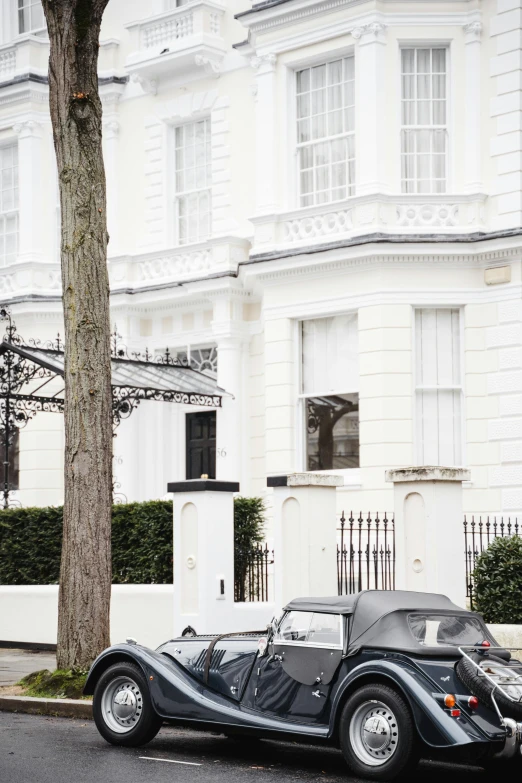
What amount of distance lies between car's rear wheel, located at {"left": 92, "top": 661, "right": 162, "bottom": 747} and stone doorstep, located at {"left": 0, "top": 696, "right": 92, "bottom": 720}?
1.69 metres

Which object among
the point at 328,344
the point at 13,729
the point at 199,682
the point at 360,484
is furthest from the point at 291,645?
the point at 328,344

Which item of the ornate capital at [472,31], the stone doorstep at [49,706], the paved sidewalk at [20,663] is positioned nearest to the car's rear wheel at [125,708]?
the stone doorstep at [49,706]

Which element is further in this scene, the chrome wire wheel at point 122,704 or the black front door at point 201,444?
the black front door at point 201,444

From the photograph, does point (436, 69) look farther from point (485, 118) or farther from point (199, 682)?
point (199, 682)

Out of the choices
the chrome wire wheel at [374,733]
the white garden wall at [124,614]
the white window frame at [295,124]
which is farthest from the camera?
the white window frame at [295,124]

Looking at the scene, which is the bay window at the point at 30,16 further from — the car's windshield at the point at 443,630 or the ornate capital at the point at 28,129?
the car's windshield at the point at 443,630

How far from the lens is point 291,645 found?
29.9 ft

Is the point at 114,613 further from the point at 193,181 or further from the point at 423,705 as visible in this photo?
the point at 193,181

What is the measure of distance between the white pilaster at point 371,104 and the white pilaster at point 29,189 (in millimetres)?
7442

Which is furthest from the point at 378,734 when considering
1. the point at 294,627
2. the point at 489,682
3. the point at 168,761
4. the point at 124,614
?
the point at 124,614

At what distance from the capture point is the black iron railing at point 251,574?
15.1 meters

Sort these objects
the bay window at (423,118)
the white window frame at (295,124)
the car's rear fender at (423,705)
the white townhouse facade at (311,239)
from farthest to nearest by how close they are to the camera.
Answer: the white window frame at (295,124) → the bay window at (423,118) → the white townhouse facade at (311,239) → the car's rear fender at (423,705)

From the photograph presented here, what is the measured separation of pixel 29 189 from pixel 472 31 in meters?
9.26

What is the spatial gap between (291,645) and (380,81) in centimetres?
1214
